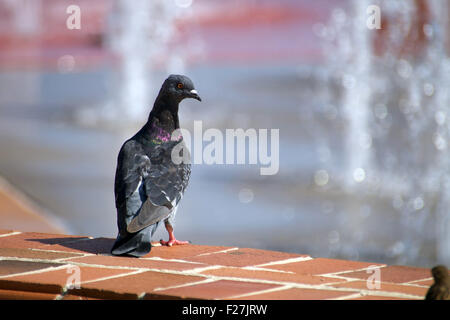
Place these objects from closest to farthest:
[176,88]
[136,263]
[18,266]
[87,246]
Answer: [18,266] → [136,263] → [87,246] → [176,88]

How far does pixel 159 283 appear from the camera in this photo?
1720 mm

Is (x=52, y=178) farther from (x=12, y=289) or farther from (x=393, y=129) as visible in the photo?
(x=12, y=289)

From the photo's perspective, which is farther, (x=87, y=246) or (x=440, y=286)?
(x=87, y=246)

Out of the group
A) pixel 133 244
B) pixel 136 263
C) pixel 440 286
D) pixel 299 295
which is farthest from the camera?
pixel 133 244

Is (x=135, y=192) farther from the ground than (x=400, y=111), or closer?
closer

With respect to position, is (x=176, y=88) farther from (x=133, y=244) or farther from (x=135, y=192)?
(x=133, y=244)

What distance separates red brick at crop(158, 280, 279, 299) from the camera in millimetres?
1583

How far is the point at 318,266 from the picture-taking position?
1.98m

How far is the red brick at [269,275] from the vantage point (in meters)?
1.78

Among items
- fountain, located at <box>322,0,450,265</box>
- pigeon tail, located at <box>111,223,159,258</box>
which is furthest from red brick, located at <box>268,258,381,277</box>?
fountain, located at <box>322,0,450,265</box>

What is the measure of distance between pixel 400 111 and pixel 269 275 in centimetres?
629

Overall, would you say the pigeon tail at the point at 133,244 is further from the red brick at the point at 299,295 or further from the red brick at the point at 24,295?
the red brick at the point at 299,295

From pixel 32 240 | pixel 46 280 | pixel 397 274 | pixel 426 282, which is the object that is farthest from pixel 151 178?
pixel 426 282

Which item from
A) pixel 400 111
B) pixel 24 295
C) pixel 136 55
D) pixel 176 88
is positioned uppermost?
pixel 136 55
